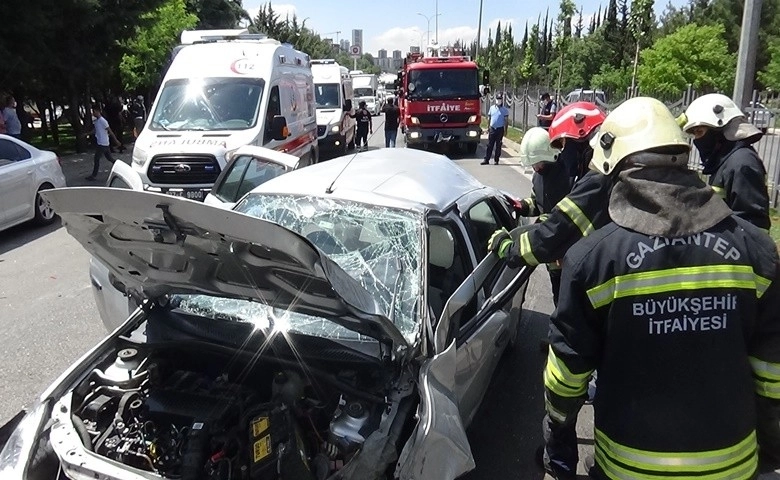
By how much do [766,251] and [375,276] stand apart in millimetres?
1897

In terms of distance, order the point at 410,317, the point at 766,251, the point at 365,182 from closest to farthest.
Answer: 1. the point at 766,251
2. the point at 410,317
3. the point at 365,182

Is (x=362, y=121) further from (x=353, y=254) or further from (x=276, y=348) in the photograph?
(x=276, y=348)

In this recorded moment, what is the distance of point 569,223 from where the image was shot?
3.24 meters

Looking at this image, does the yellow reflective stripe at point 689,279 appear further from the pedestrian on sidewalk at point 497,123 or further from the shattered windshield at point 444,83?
the shattered windshield at point 444,83

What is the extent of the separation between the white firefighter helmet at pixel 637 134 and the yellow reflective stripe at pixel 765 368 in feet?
2.25

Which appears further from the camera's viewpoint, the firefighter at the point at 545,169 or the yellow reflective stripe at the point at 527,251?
the firefighter at the point at 545,169

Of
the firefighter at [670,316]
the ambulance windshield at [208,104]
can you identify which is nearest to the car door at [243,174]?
the ambulance windshield at [208,104]

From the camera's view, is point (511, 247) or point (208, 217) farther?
point (511, 247)

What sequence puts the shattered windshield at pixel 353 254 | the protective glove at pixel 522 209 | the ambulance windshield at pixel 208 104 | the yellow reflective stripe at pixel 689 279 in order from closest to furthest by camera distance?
the yellow reflective stripe at pixel 689 279 → the shattered windshield at pixel 353 254 → the protective glove at pixel 522 209 → the ambulance windshield at pixel 208 104

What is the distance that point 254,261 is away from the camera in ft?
8.57

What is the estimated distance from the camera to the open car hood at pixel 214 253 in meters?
2.35

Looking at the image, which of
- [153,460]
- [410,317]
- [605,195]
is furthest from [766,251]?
[153,460]

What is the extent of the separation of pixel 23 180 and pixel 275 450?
8.25m

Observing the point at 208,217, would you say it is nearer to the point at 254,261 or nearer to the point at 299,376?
the point at 254,261
